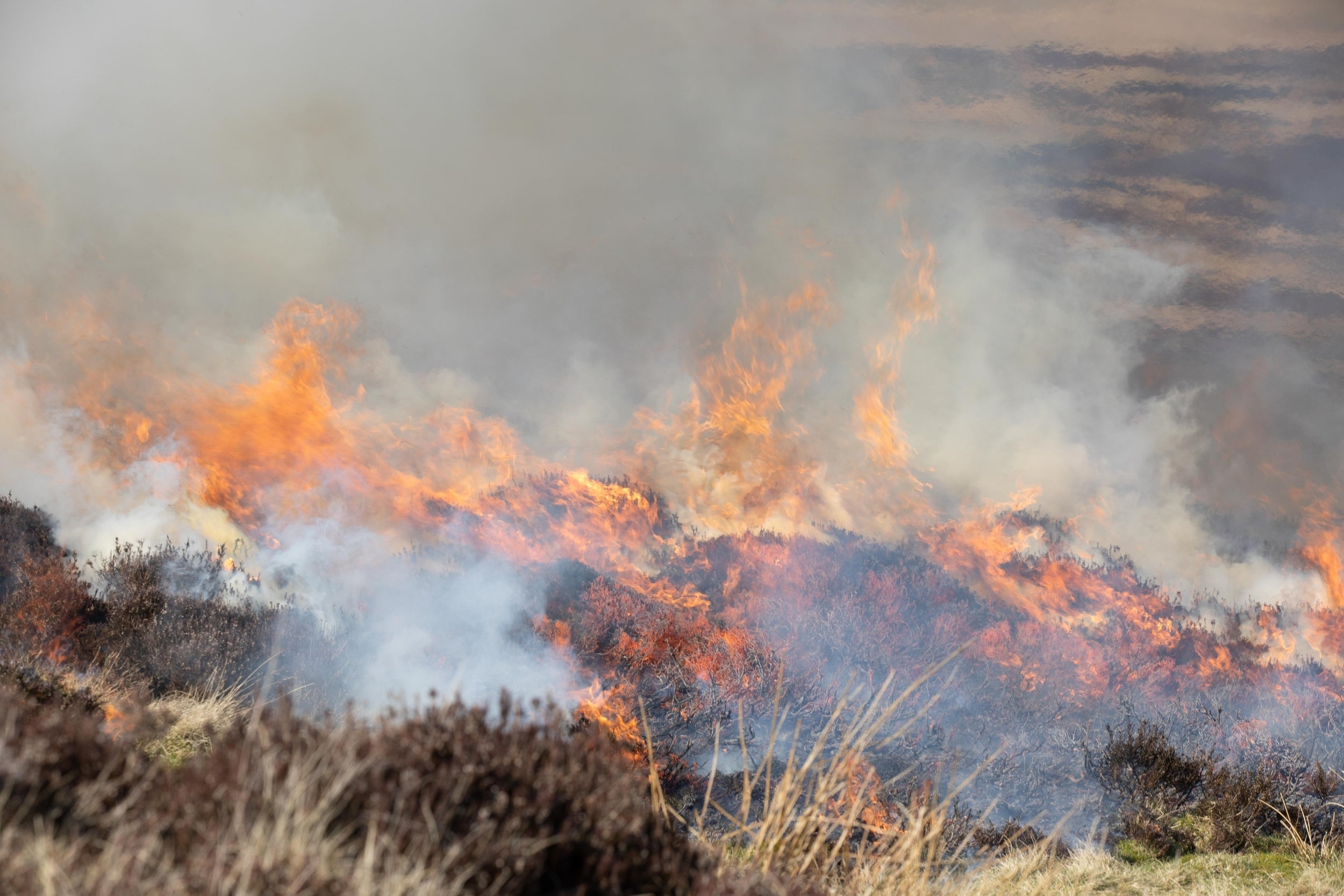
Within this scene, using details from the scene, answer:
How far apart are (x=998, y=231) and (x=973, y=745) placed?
8.08 meters

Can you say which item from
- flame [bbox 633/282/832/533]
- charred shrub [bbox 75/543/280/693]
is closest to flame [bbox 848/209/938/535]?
flame [bbox 633/282/832/533]

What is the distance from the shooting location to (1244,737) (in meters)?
7.03

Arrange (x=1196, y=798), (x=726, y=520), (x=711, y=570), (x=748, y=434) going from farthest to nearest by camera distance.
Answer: (x=748, y=434) < (x=726, y=520) < (x=711, y=570) < (x=1196, y=798)

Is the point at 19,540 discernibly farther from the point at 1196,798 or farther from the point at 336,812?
the point at 1196,798

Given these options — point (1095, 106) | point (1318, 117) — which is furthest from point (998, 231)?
point (1318, 117)

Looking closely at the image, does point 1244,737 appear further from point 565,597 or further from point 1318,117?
point 1318,117

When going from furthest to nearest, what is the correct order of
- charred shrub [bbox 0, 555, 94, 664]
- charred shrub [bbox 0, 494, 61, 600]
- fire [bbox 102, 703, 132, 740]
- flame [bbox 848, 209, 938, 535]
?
flame [bbox 848, 209, 938, 535], charred shrub [bbox 0, 494, 61, 600], charred shrub [bbox 0, 555, 94, 664], fire [bbox 102, 703, 132, 740]

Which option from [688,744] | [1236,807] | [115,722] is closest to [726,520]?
[688,744]

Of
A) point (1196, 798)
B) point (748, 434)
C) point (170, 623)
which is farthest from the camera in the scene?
point (748, 434)

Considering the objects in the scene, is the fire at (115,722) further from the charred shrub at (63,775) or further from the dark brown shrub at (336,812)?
the charred shrub at (63,775)

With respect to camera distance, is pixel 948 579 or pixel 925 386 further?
pixel 925 386

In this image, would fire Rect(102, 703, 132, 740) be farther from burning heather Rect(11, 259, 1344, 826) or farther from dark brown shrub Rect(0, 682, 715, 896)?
dark brown shrub Rect(0, 682, 715, 896)

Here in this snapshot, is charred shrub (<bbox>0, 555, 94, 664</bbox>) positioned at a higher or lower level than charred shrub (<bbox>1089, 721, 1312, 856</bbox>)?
lower

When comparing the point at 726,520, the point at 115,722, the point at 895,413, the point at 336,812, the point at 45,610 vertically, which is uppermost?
the point at 895,413
